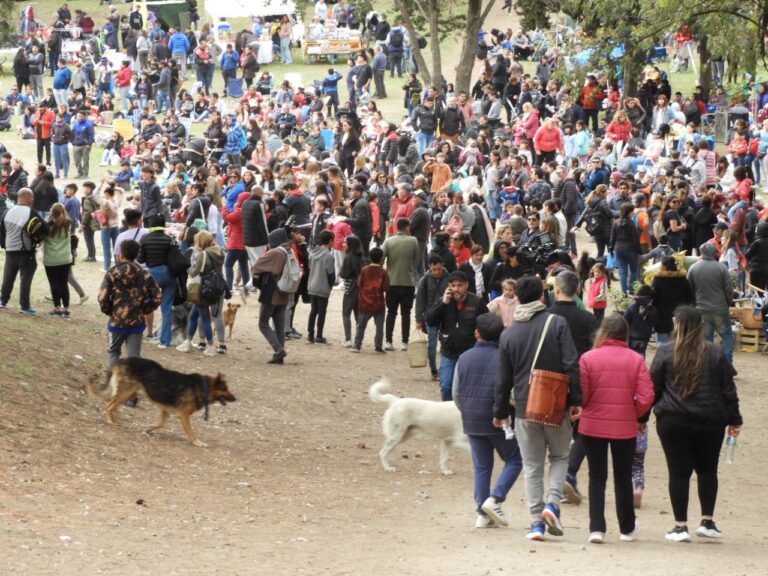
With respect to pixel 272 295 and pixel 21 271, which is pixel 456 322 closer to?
pixel 272 295

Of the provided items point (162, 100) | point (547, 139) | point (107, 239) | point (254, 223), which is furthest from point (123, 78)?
point (254, 223)

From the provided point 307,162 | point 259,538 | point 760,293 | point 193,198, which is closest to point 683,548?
point 259,538

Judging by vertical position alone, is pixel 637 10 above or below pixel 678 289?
above

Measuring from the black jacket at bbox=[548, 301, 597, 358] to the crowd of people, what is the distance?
0.02 meters

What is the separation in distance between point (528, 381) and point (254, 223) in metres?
11.1

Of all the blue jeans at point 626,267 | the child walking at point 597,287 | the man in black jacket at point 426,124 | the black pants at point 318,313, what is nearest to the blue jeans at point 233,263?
the black pants at point 318,313

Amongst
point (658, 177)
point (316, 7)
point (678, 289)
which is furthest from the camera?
point (316, 7)

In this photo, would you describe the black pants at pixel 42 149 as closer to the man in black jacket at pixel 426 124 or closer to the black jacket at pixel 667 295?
the man in black jacket at pixel 426 124

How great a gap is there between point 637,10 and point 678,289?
7.26 metres

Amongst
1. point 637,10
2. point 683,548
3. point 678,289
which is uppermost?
point 637,10

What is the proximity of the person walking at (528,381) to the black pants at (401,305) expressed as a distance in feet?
28.1

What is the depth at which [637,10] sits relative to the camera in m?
20.5

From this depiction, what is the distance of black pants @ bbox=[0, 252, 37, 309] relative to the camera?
671 inches

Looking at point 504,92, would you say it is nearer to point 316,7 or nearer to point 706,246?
point 316,7
